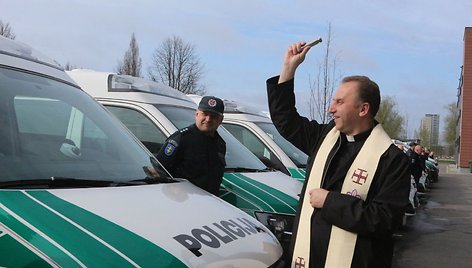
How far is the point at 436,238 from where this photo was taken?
10719 mm

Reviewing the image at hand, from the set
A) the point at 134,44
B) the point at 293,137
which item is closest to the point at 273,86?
the point at 293,137

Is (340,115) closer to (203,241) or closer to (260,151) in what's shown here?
(203,241)

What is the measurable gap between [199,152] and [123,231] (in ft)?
8.27

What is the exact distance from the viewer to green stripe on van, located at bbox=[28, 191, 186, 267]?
2.20 meters

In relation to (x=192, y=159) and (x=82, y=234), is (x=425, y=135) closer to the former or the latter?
(x=192, y=159)

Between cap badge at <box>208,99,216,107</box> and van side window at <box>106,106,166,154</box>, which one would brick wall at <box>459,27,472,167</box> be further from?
cap badge at <box>208,99,216,107</box>

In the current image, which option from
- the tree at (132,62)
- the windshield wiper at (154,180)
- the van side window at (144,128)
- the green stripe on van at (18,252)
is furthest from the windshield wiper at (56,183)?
the tree at (132,62)

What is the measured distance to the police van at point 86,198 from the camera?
210cm

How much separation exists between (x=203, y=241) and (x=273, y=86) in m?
1.04

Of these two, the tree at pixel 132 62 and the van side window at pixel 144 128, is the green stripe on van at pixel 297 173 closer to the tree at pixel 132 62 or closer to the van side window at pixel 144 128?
the van side window at pixel 144 128

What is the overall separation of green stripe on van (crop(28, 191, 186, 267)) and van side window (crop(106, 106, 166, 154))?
3083mm

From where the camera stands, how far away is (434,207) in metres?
16.5

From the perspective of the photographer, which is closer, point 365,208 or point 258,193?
point 365,208

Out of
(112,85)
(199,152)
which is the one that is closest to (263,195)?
(199,152)
